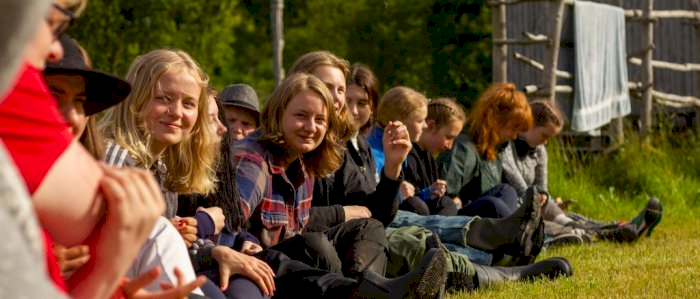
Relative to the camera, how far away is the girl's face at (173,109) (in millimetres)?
4570

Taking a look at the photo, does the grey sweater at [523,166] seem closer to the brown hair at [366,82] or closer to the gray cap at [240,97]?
the brown hair at [366,82]

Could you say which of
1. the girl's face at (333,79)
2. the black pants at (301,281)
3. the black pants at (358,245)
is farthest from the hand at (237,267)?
the girl's face at (333,79)

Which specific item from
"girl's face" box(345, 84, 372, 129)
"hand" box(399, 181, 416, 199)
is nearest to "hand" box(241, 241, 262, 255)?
"girl's face" box(345, 84, 372, 129)

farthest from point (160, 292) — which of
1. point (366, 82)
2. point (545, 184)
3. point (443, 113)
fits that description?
point (545, 184)

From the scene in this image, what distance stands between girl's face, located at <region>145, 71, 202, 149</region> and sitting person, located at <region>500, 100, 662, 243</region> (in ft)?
13.7

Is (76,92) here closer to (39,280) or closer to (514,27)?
(39,280)

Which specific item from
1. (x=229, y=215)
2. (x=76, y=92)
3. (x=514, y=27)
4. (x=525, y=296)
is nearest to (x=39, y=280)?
(x=76, y=92)

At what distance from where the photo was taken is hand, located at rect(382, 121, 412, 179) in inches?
244

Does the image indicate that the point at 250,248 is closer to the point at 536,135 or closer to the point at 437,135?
the point at 437,135

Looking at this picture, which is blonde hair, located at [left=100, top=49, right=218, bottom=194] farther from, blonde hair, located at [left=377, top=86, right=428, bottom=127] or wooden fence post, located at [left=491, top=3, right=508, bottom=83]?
wooden fence post, located at [left=491, top=3, right=508, bottom=83]

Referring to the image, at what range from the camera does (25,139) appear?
5.78 feet

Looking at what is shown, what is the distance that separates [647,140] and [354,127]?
6744mm

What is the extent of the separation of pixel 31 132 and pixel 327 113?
407cm

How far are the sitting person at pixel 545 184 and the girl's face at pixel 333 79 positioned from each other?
2.20 metres
